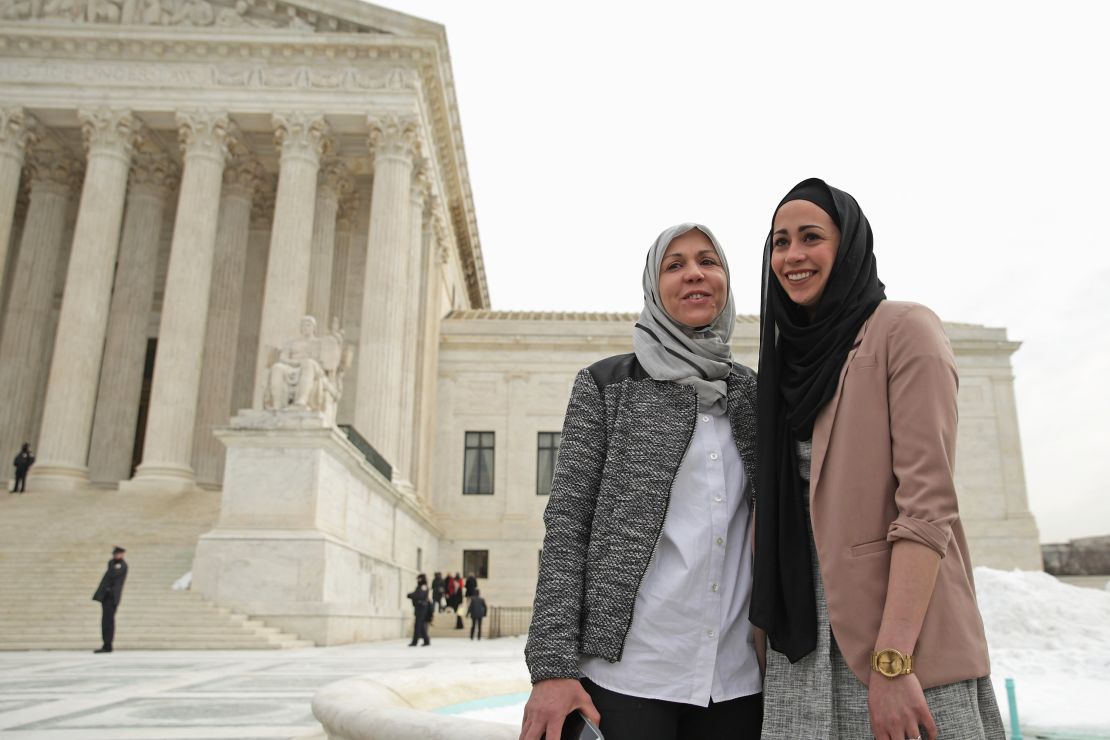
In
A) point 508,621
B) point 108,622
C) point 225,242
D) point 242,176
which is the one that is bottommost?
point 508,621

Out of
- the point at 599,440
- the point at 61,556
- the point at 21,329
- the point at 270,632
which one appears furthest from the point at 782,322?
the point at 21,329

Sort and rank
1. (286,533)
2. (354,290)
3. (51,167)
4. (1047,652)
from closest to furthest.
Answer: (1047,652) < (286,533) < (51,167) < (354,290)

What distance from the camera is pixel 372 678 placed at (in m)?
5.32

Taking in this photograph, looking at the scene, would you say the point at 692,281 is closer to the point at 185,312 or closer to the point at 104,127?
the point at 185,312

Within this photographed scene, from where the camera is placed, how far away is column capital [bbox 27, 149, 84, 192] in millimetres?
29922

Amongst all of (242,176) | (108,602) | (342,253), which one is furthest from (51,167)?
(108,602)

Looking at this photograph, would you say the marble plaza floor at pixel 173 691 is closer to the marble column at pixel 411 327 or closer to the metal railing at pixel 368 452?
the metal railing at pixel 368 452

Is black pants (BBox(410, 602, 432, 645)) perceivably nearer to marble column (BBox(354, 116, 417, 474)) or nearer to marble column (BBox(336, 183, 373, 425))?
marble column (BBox(354, 116, 417, 474))

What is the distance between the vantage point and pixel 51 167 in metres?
30.2

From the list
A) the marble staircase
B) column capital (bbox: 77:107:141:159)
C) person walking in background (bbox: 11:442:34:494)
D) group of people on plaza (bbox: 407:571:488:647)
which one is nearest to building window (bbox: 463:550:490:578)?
group of people on plaza (bbox: 407:571:488:647)

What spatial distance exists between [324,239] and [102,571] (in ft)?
50.6

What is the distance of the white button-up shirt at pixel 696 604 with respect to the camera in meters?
2.32

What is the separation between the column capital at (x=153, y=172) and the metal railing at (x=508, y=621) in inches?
752

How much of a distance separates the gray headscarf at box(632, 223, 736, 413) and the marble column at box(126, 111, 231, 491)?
24.5 metres
